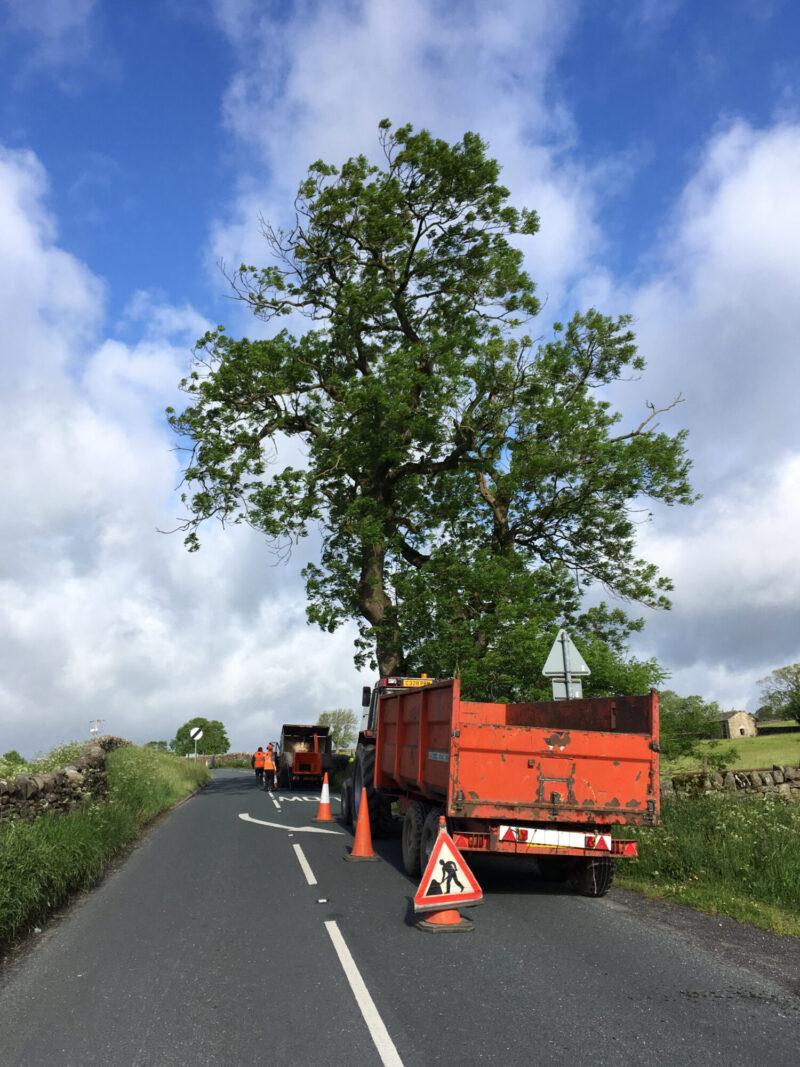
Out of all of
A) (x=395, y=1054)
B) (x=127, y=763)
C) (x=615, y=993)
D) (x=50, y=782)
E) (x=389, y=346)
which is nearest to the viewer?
(x=395, y=1054)

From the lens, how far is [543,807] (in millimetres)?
8234

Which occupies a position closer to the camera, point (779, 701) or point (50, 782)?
point (50, 782)

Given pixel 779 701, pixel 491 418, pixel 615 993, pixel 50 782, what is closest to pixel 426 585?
pixel 491 418

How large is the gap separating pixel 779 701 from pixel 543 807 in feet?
249

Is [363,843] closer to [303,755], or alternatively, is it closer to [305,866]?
[305,866]

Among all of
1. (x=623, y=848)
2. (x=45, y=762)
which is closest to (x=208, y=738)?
(x=45, y=762)

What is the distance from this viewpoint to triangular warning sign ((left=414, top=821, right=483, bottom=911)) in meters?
7.02

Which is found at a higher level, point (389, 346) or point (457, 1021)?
point (389, 346)

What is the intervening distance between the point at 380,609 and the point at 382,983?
17.6 meters

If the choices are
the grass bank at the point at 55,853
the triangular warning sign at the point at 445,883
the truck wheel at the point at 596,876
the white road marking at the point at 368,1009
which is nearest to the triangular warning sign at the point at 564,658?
the truck wheel at the point at 596,876

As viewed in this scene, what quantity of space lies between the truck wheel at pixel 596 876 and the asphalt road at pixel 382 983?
0.20 m

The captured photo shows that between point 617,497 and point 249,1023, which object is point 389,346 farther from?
point 249,1023

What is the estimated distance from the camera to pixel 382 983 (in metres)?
5.40

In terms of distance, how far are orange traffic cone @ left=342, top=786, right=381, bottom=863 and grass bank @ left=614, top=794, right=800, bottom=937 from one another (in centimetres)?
342
